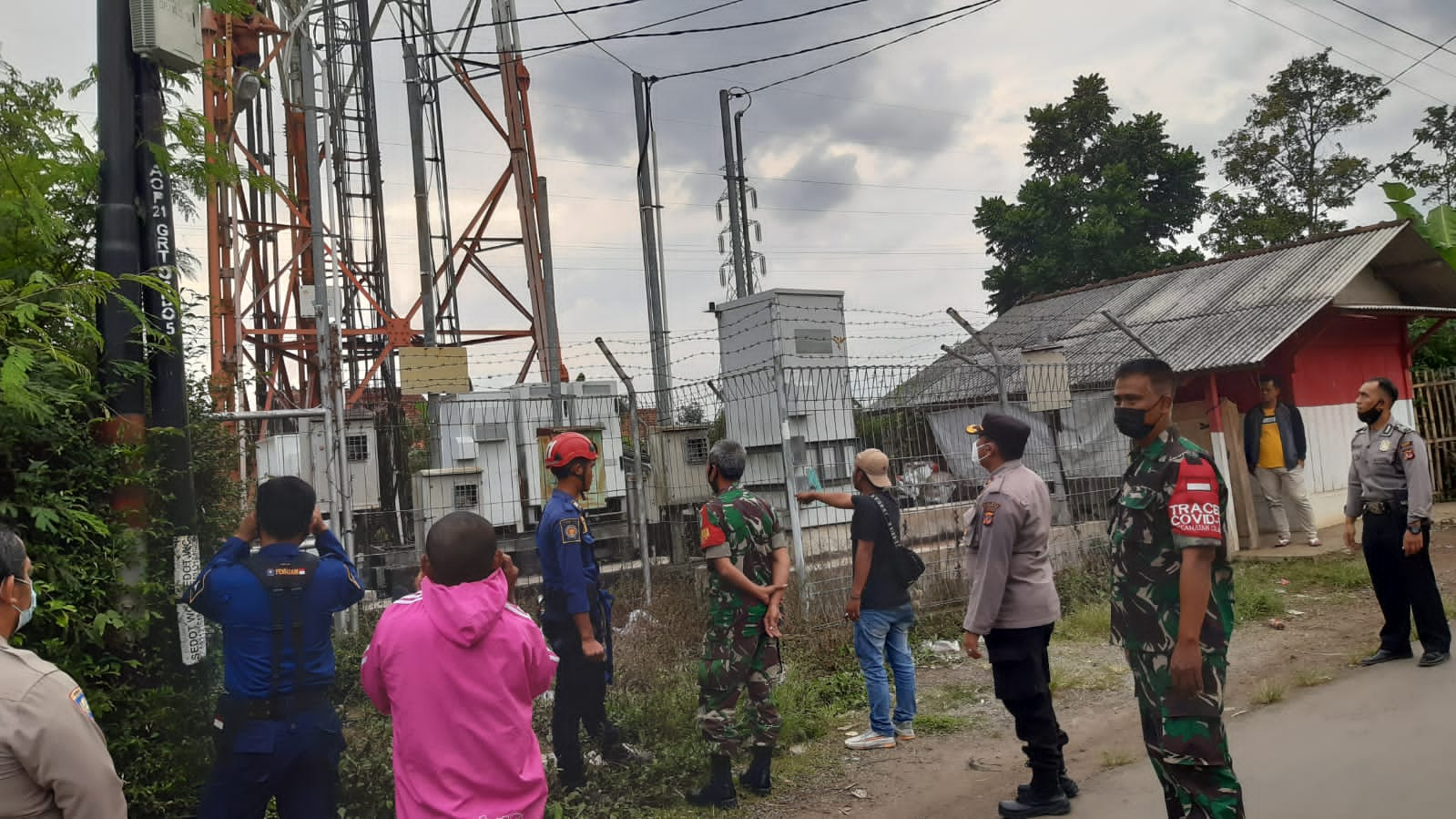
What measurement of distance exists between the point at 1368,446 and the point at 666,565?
218 inches

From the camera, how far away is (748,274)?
21359 mm

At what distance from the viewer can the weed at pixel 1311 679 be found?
249 inches

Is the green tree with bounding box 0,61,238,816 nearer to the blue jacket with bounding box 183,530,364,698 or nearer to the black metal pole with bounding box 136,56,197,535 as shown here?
the black metal pole with bounding box 136,56,197,535

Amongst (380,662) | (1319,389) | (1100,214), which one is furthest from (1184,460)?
(1100,214)

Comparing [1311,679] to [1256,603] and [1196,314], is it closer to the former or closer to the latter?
[1256,603]

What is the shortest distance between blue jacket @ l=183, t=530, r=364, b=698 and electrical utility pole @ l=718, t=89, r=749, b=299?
1626cm

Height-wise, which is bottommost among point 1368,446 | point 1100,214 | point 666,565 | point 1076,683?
point 1076,683

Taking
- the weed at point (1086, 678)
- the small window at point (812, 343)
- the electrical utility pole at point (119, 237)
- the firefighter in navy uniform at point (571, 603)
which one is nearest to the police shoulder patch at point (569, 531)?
the firefighter in navy uniform at point (571, 603)

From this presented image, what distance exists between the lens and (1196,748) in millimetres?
3406

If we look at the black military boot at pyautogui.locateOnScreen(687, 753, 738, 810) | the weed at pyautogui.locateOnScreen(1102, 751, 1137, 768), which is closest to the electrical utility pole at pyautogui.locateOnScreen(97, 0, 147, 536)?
the black military boot at pyautogui.locateOnScreen(687, 753, 738, 810)

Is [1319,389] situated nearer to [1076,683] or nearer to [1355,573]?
[1355,573]

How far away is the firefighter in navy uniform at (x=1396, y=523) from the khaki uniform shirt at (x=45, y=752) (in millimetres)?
6787

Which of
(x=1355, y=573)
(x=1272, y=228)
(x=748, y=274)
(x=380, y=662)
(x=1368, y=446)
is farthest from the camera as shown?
(x=1272, y=228)

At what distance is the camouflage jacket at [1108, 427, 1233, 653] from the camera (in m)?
3.48
